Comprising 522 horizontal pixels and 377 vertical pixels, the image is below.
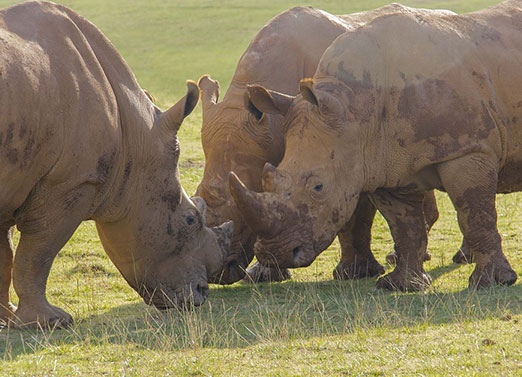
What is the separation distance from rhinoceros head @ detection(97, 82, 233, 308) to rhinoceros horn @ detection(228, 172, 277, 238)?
0.46m

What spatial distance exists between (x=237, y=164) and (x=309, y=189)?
3.65ft

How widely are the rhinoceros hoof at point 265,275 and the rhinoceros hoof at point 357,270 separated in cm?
50

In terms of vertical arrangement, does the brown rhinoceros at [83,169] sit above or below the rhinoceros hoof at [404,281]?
above

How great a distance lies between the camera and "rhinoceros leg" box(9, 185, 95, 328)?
7.07m

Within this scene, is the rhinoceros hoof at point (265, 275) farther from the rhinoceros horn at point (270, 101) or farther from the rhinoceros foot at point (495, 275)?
the rhinoceros foot at point (495, 275)

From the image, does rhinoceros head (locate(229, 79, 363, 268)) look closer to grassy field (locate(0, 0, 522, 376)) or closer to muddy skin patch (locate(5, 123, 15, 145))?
grassy field (locate(0, 0, 522, 376))

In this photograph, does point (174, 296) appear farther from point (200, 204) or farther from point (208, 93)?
point (208, 93)

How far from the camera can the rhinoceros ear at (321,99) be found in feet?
26.0

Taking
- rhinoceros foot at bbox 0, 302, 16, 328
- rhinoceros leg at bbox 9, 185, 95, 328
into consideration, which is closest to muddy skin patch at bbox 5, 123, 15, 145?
rhinoceros leg at bbox 9, 185, 95, 328

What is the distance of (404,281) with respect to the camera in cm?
850

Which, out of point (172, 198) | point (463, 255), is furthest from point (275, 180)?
point (463, 255)

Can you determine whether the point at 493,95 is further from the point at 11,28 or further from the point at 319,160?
the point at 11,28

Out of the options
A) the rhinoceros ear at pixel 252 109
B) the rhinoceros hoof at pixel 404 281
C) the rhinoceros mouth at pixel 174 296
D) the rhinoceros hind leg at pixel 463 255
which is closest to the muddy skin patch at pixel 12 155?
the rhinoceros mouth at pixel 174 296

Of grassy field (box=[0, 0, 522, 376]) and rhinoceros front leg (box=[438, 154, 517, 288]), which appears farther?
rhinoceros front leg (box=[438, 154, 517, 288])
